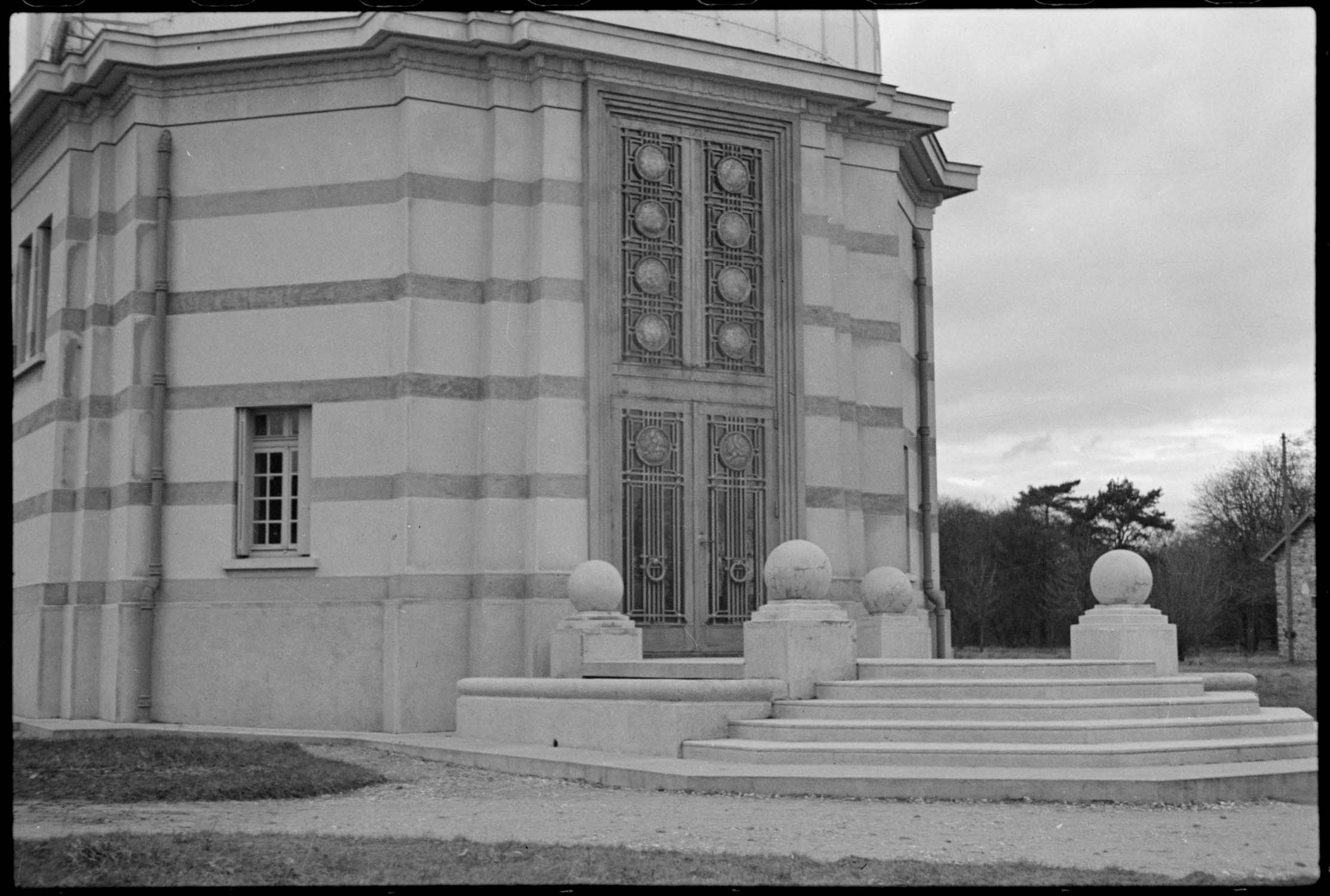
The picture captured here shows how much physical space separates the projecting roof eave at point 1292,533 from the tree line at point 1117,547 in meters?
0.62

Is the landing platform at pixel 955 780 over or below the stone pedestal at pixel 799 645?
below

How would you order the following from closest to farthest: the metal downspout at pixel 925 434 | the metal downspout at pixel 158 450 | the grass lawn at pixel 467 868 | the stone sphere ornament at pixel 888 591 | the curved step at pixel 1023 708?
the grass lawn at pixel 467 868 < the curved step at pixel 1023 708 < the metal downspout at pixel 158 450 < the stone sphere ornament at pixel 888 591 < the metal downspout at pixel 925 434

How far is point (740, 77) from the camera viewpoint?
61.2ft

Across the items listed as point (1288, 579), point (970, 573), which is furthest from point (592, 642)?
point (970, 573)

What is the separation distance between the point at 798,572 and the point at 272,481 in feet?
22.7

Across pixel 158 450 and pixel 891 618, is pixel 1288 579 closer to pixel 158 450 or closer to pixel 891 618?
pixel 891 618

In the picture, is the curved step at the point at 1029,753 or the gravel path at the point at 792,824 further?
the curved step at the point at 1029,753

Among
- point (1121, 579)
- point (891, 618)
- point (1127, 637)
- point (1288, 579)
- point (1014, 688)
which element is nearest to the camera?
point (1014, 688)

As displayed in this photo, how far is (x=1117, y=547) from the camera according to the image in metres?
63.1

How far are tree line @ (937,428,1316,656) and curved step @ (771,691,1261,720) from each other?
33.6m

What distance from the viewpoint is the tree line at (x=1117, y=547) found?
48.9m

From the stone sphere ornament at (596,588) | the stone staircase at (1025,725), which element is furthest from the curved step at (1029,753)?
the stone sphere ornament at (596,588)

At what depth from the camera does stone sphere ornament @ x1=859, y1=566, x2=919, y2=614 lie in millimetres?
17938

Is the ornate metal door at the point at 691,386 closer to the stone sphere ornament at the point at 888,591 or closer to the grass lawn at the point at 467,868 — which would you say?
the stone sphere ornament at the point at 888,591
